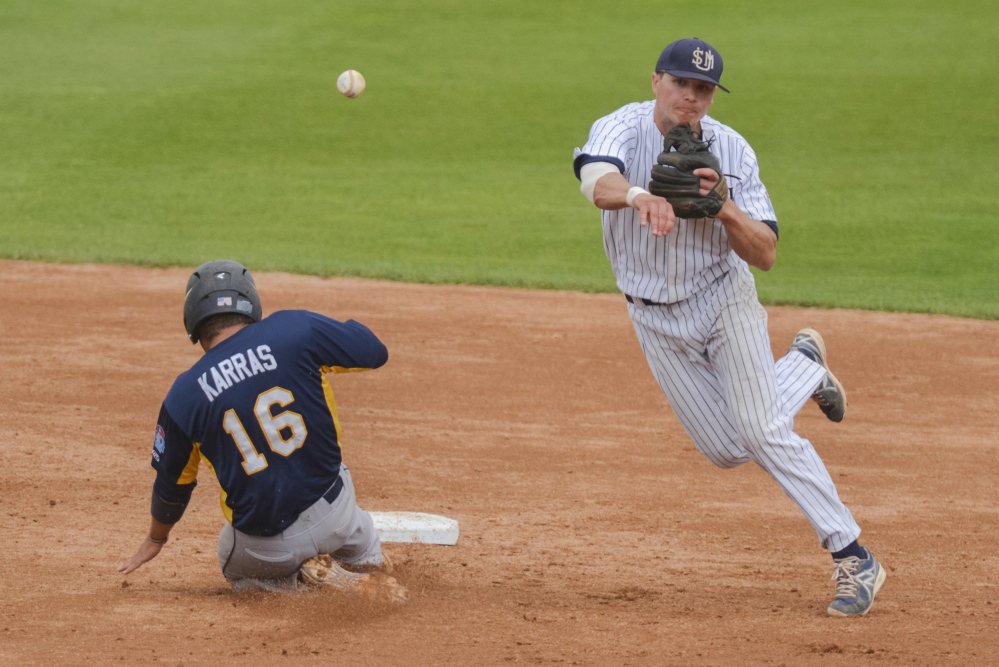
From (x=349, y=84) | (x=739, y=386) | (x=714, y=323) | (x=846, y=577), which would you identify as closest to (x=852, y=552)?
(x=846, y=577)

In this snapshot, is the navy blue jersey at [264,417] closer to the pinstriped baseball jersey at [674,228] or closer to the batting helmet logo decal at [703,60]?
the pinstriped baseball jersey at [674,228]

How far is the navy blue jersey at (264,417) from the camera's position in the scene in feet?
13.3

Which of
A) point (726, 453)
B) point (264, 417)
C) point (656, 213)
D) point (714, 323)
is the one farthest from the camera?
point (726, 453)

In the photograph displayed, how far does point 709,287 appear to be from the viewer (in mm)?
4445

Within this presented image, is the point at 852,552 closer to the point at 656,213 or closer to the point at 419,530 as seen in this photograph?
the point at 656,213

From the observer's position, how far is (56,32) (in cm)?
2197

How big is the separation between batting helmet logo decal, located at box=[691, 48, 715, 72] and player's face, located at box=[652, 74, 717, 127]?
0.20 ft

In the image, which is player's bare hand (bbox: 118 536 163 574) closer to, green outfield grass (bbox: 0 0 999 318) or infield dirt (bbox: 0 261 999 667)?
infield dirt (bbox: 0 261 999 667)

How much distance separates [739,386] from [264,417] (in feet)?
5.62

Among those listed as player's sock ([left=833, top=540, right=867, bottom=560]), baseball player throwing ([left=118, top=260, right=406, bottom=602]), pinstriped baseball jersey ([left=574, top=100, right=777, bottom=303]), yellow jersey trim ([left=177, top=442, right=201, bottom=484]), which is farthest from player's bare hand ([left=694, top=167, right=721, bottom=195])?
yellow jersey trim ([left=177, top=442, right=201, bottom=484])

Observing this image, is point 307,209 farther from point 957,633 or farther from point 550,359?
point 957,633

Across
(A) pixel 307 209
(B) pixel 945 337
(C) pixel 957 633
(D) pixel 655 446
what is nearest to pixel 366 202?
(A) pixel 307 209

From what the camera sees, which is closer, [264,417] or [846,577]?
[264,417]

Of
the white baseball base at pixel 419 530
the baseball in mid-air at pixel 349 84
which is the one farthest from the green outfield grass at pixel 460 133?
the white baseball base at pixel 419 530
